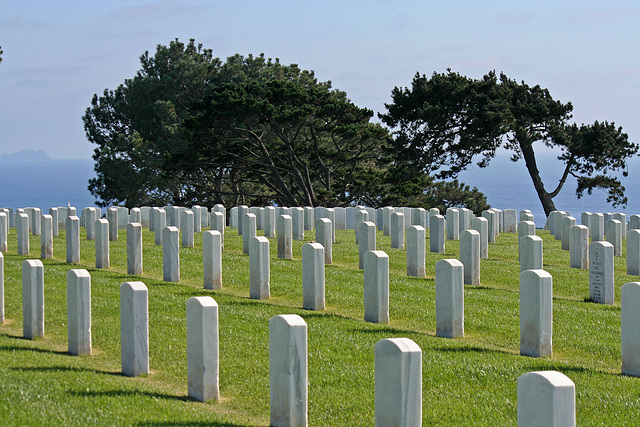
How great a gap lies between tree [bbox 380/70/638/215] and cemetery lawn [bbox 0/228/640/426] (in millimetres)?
20957

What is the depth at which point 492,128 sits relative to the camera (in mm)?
32719

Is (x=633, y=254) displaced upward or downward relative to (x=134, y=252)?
downward

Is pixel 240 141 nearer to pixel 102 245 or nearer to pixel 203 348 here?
pixel 102 245

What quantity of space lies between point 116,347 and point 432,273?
7341 millimetres

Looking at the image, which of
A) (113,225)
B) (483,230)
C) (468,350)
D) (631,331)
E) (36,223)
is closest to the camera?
(631,331)

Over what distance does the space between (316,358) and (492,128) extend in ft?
86.5

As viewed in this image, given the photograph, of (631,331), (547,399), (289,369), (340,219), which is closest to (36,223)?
(340,219)

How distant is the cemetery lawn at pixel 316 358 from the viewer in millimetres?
6289

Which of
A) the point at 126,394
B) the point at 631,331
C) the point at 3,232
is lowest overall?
the point at 126,394

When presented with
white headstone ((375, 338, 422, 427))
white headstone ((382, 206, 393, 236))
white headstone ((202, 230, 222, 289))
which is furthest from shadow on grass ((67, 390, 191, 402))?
white headstone ((382, 206, 393, 236))

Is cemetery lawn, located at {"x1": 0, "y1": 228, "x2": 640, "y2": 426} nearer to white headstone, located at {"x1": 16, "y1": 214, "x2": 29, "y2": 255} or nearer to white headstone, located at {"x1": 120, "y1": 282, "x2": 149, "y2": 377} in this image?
white headstone, located at {"x1": 120, "y1": 282, "x2": 149, "y2": 377}

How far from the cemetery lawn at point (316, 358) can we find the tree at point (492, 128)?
20957mm

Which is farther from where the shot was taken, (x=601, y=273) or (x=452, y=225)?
(x=452, y=225)

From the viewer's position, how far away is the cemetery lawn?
6289mm
